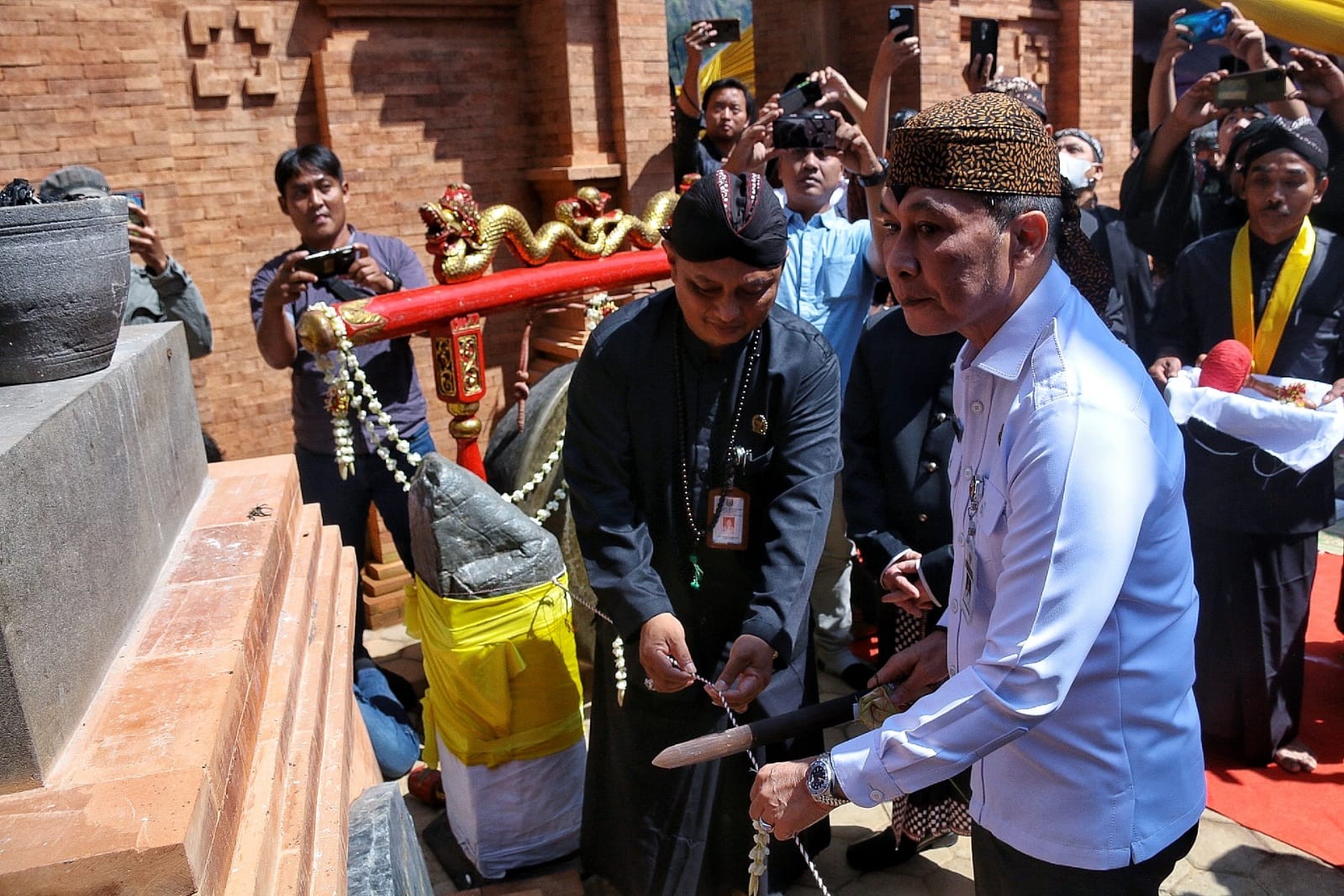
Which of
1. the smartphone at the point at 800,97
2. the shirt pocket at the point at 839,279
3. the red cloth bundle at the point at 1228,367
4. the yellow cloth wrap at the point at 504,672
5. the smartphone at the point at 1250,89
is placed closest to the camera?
the yellow cloth wrap at the point at 504,672

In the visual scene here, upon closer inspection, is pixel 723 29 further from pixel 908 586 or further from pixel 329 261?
pixel 908 586

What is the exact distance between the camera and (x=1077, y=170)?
4508 mm

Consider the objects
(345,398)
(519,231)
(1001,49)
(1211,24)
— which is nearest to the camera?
(345,398)

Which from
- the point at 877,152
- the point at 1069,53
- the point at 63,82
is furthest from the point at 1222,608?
the point at 1069,53

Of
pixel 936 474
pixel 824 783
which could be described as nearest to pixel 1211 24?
pixel 936 474

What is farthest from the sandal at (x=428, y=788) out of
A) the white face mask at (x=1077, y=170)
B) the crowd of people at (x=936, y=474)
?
the white face mask at (x=1077, y=170)

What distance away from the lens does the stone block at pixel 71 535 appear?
1.54m

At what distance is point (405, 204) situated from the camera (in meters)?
6.20

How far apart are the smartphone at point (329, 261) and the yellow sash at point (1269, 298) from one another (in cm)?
327

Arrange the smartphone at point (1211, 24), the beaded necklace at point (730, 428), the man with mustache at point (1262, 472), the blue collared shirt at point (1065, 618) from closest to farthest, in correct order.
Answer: the blue collared shirt at point (1065, 618), the beaded necklace at point (730, 428), the man with mustache at point (1262, 472), the smartphone at point (1211, 24)

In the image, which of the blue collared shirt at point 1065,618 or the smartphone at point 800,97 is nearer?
the blue collared shirt at point 1065,618

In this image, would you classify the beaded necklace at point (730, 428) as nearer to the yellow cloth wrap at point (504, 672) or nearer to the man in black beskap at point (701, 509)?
the man in black beskap at point (701, 509)

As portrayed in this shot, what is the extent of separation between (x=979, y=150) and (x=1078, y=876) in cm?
122

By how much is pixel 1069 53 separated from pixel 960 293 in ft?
29.1
